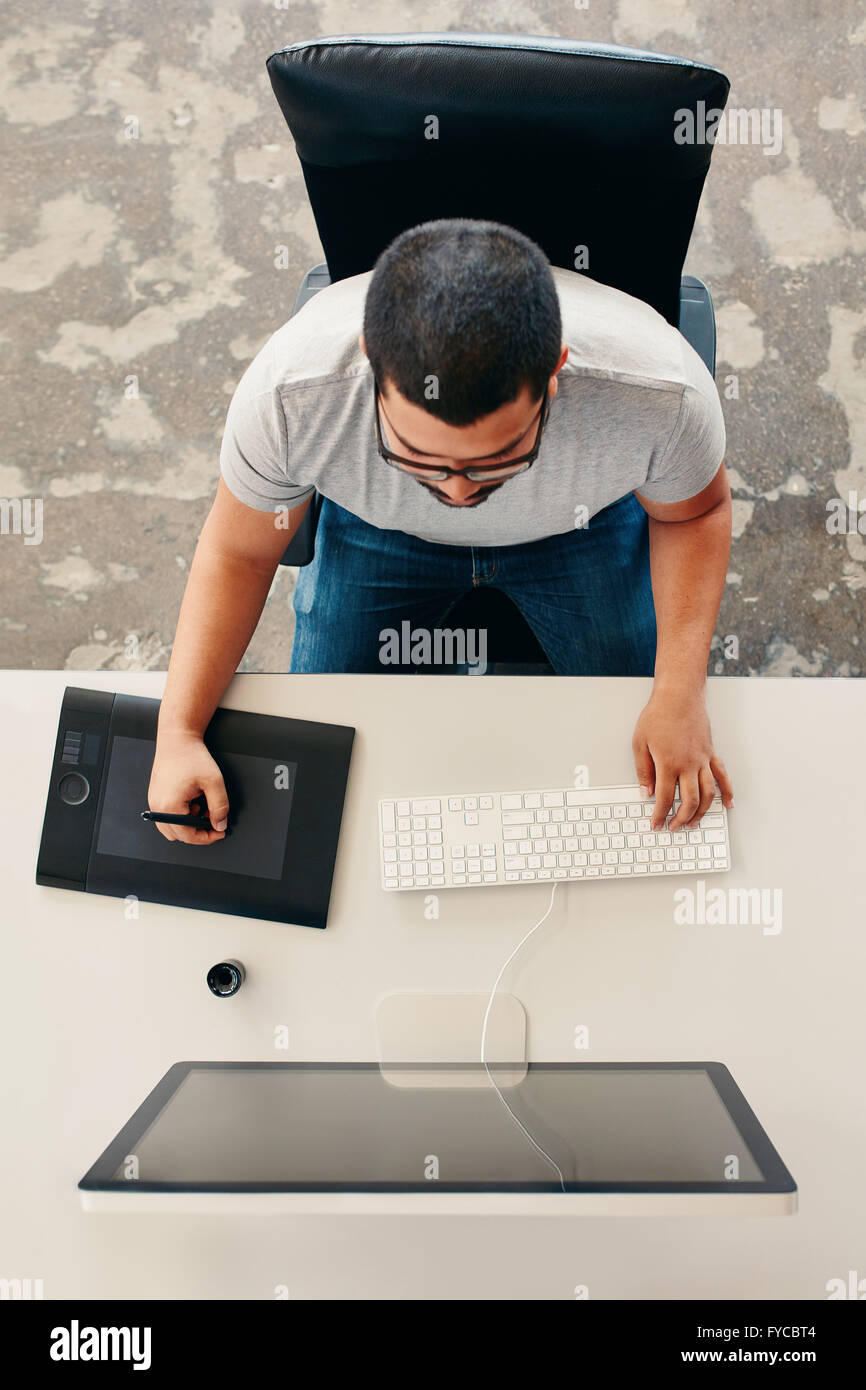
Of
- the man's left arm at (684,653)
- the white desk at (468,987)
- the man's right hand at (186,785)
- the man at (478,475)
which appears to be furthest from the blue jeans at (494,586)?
the man's right hand at (186,785)

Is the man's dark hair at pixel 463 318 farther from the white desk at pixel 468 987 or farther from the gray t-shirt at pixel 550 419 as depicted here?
the white desk at pixel 468 987

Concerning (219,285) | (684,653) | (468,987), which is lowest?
(468,987)

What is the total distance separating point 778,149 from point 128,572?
61.6 inches

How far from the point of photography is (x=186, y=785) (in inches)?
38.7

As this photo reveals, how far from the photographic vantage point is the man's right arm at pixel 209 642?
989 millimetres

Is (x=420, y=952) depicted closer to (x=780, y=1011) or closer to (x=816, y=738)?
(x=780, y=1011)

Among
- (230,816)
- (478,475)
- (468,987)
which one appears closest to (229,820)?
(230,816)

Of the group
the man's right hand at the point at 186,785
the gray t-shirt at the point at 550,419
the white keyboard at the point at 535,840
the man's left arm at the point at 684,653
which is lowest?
the white keyboard at the point at 535,840

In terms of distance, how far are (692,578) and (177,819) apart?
642 millimetres

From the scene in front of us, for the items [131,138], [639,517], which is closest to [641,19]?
[131,138]

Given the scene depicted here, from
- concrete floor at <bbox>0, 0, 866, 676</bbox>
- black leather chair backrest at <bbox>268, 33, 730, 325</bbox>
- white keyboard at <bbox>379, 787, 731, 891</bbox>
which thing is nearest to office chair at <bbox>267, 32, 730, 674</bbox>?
black leather chair backrest at <bbox>268, 33, 730, 325</bbox>

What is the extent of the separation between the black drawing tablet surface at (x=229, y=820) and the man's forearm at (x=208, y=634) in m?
0.04

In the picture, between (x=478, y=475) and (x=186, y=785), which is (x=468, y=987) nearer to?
(x=186, y=785)
